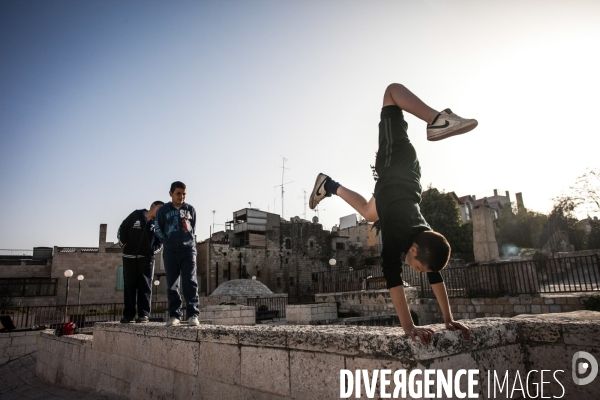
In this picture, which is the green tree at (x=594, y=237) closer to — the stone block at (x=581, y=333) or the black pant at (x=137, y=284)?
the stone block at (x=581, y=333)

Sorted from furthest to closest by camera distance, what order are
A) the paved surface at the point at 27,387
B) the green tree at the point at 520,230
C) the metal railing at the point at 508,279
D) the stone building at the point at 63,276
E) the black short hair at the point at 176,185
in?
the green tree at the point at 520,230, the stone building at the point at 63,276, the metal railing at the point at 508,279, the paved surface at the point at 27,387, the black short hair at the point at 176,185

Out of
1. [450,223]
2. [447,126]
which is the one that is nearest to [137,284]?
[447,126]

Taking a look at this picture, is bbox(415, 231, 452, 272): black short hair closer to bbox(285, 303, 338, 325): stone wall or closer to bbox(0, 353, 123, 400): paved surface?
bbox(0, 353, 123, 400): paved surface

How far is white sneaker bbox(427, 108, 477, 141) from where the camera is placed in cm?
242

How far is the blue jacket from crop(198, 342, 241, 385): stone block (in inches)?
58.4

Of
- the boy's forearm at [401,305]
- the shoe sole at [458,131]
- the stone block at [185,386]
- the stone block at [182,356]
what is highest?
the shoe sole at [458,131]

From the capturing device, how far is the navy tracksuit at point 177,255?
14.9 ft

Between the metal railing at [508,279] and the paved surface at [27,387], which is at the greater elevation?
the metal railing at [508,279]

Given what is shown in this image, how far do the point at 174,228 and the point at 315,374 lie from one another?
291cm

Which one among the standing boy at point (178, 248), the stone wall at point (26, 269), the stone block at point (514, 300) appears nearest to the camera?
the standing boy at point (178, 248)

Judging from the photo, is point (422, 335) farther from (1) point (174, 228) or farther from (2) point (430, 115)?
(1) point (174, 228)

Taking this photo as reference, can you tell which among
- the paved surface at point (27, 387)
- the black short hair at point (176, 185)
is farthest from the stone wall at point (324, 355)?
the black short hair at point (176, 185)

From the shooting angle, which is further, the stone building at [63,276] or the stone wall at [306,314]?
the stone building at [63,276]

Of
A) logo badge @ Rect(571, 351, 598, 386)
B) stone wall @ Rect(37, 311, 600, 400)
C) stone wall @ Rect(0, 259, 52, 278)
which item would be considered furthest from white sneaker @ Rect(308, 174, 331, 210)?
stone wall @ Rect(0, 259, 52, 278)
